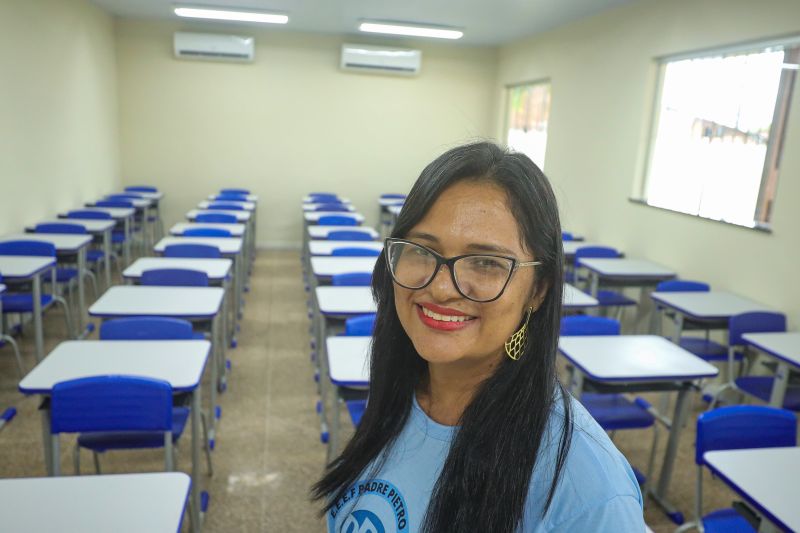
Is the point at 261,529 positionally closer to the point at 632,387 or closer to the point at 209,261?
the point at 632,387

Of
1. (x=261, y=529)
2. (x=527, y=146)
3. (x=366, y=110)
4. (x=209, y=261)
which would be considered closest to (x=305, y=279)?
(x=209, y=261)

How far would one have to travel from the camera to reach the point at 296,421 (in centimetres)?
352

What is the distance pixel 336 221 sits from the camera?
21.1 ft

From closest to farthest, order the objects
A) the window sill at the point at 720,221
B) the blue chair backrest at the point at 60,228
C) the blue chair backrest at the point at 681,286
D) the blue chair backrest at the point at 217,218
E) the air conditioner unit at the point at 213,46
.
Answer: the window sill at the point at 720,221 → the blue chair backrest at the point at 681,286 → the blue chair backrest at the point at 60,228 → the blue chair backrest at the point at 217,218 → the air conditioner unit at the point at 213,46

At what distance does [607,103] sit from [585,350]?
3.83m

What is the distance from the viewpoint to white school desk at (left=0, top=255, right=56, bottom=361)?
3.64 m

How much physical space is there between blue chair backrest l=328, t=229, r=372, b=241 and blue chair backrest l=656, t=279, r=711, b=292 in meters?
2.69

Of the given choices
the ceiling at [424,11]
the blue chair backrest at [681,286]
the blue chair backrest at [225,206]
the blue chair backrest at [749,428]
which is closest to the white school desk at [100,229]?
the blue chair backrest at [225,206]

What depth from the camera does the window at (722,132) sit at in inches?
158

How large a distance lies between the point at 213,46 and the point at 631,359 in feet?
23.3

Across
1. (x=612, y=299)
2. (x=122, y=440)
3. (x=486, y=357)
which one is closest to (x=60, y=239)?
(x=122, y=440)

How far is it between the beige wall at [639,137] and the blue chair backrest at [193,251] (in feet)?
8.88

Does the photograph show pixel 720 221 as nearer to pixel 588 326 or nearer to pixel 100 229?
pixel 588 326

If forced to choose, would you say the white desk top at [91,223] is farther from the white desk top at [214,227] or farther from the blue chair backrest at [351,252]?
the blue chair backrest at [351,252]
